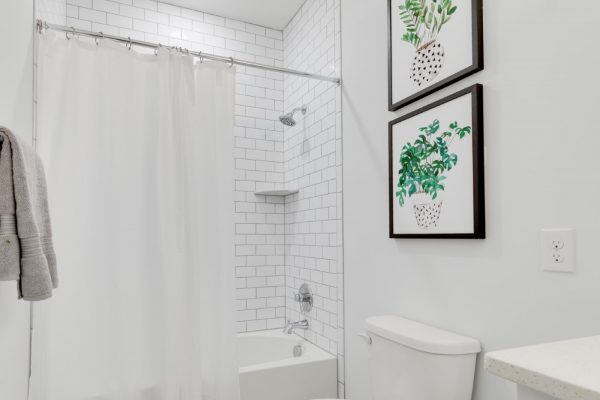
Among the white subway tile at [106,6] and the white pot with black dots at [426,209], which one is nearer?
the white pot with black dots at [426,209]

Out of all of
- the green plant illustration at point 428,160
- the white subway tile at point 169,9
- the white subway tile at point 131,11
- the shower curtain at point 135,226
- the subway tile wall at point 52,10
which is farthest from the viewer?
the white subway tile at point 169,9

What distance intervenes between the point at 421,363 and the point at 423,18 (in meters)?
1.34

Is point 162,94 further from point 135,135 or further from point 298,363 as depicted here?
point 298,363

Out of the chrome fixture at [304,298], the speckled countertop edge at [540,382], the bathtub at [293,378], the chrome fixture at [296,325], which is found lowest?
the bathtub at [293,378]

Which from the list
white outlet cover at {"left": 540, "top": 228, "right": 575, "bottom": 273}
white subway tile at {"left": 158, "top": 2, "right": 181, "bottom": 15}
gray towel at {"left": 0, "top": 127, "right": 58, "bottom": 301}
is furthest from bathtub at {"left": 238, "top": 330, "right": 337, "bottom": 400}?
white subway tile at {"left": 158, "top": 2, "right": 181, "bottom": 15}

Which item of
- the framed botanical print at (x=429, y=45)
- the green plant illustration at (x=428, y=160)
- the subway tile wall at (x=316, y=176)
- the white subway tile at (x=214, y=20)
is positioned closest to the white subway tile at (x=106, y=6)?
the white subway tile at (x=214, y=20)

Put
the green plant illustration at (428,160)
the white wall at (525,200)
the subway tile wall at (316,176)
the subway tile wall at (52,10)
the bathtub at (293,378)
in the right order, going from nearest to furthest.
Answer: the white wall at (525,200) → the green plant illustration at (428,160) → the subway tile wall at (52,10) → the bathtub at (293,378) → the subway tile wall at (316,176)

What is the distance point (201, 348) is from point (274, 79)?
2077mm

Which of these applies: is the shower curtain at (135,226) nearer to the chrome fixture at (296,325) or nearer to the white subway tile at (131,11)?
the chrome fixture at (296,325)

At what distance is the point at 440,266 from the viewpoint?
158 cm

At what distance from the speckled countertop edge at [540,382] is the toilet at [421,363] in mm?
688

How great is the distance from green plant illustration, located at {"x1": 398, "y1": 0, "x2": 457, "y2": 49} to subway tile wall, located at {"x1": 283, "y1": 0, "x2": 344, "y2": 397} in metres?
0.66

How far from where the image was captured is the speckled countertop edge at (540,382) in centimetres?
56

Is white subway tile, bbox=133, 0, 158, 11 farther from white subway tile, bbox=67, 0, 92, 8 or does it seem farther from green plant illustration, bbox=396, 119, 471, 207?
green plant illustration, bbox=396, 119, 471, 207
